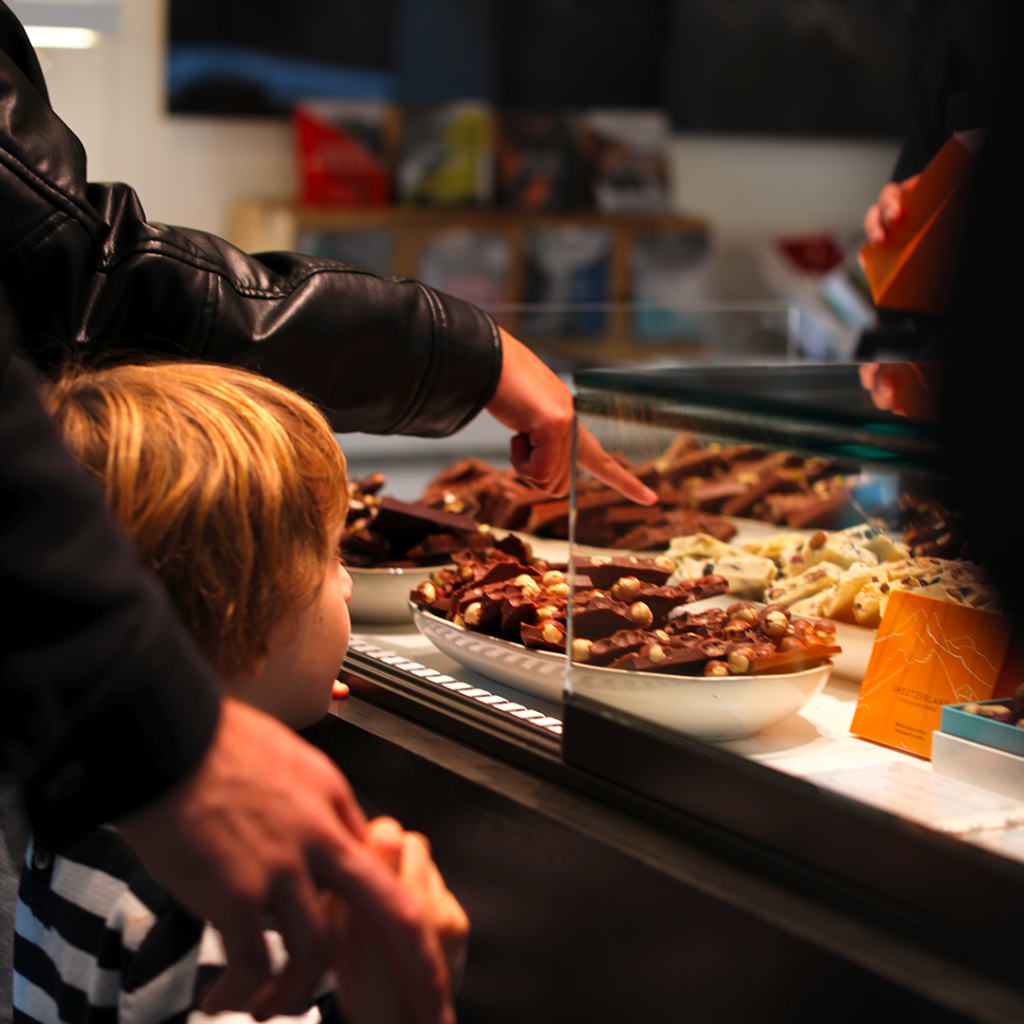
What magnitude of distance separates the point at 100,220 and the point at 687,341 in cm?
150

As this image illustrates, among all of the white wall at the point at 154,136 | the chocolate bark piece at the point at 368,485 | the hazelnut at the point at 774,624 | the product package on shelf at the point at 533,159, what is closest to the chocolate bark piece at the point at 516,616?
the hazelnut at the point at 774,624

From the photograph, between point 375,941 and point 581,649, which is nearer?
point 375,941

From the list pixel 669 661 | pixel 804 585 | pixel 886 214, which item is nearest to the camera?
pixel 669 661

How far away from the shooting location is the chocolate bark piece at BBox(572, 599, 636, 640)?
900 millimetres

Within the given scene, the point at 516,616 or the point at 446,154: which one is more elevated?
the point at 446,154

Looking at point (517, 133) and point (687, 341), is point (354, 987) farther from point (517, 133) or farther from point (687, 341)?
point (517, 133)

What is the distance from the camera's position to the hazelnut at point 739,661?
88 centimetres

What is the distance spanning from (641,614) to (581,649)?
7cm

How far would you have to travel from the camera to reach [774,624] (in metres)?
0.95

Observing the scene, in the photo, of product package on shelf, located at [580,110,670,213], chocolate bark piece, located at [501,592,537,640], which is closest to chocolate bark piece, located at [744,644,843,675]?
chocolate bark piece, located at [501,592,537,640]

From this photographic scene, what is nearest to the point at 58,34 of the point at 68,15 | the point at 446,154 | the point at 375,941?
the point at 68,15

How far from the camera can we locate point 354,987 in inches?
23.3

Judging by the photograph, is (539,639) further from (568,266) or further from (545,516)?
(568,266)

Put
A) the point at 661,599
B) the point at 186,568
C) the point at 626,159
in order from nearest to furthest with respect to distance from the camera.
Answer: the point at 186,568
the point at 661,599
the point at 626,159
